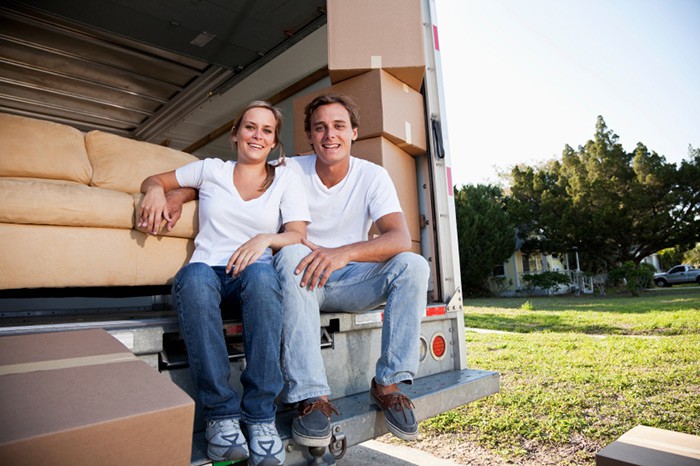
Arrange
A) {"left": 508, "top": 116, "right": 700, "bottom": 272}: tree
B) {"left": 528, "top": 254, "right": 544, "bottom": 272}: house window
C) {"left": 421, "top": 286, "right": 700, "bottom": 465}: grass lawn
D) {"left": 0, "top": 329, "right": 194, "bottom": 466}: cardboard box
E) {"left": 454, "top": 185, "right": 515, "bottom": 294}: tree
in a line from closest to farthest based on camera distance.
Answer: {"left": 0, "top": 329, "right": 194, "bottom": 466}: cardboard box, {"left": 421, "top": 286, "right": 700, "bottom": 465}: grass lawn, {"left": 454, "top": 185, "right": 515, "bottom": 294}: tree, {"left": 508, "top": 116, "right": 700, "bottom": 272}: tree, {"left": 528, "top": 254, "right": 544, "bottom": 272}: house window

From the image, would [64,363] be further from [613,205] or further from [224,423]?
[613,205]

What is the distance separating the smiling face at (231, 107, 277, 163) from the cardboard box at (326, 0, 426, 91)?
2.21ft

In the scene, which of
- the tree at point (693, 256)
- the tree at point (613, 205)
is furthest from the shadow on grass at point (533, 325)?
the tree at point (693, 256)

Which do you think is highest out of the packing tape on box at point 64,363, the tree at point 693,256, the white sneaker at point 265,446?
the tree at point 693,256

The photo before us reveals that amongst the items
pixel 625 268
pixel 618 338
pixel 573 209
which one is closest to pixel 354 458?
pixel 618 338

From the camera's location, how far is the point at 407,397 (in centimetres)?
171

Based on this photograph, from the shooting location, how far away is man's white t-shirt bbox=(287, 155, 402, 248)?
6.95 ft

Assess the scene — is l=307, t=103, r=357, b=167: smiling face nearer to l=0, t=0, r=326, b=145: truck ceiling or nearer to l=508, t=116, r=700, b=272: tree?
l=0, t=0, r=326, b=145: truck ceiling

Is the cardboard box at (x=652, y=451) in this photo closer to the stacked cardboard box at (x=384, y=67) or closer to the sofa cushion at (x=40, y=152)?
the stacked cardboard box at (x=384, y=67)

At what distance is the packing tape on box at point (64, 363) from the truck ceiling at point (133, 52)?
2.63 m

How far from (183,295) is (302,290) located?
1.27 feet

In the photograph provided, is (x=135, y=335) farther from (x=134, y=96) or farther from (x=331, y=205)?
(x=134, y=96)

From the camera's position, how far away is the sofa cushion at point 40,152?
1.89m

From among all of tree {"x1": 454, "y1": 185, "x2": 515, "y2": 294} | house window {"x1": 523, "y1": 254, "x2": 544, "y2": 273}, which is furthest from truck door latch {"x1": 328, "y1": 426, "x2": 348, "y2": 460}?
house window {"x1": 523, "y1": 254, "x2": 544, "y2": 273}
